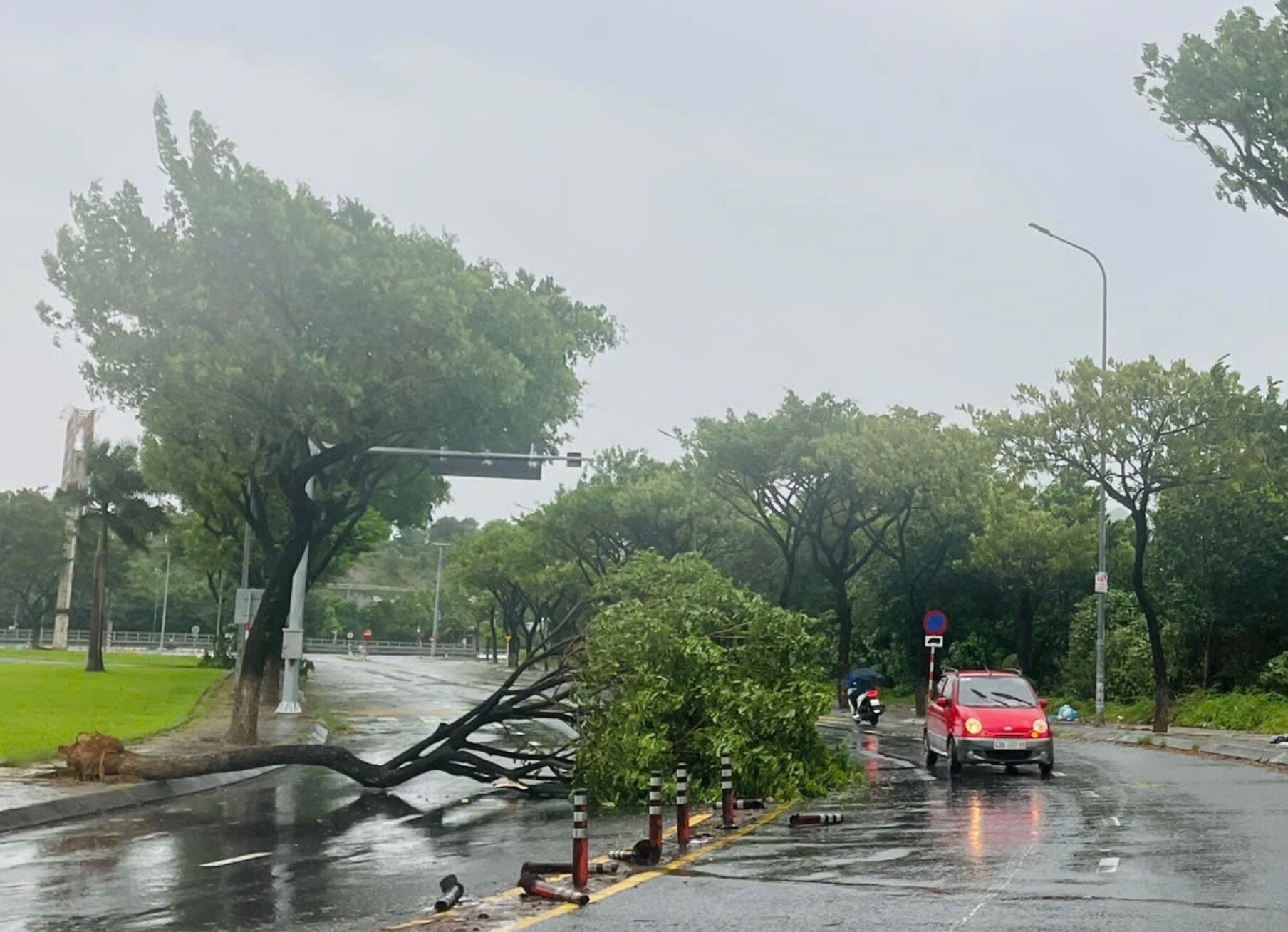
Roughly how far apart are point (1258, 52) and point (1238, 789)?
34.7 ft

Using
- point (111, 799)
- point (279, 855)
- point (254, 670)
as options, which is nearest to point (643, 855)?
point (279, 855)

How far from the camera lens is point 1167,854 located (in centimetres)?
1417

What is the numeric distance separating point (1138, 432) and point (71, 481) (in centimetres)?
5418

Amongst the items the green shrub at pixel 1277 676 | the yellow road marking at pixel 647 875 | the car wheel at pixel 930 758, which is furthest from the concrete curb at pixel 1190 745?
the yellow road marking at pixel 647 875

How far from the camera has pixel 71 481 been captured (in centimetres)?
7438

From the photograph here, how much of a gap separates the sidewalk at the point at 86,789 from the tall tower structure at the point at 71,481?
45.0 metres

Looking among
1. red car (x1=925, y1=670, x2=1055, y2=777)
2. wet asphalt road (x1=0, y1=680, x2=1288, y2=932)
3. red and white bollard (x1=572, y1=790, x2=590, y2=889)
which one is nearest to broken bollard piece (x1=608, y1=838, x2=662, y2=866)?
wet asphalt road (x1=0, y1=680, x2=1288, y2=932)

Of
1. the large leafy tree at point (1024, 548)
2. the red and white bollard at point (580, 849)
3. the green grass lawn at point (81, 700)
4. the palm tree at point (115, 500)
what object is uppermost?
the palm tree at point (115, 500)

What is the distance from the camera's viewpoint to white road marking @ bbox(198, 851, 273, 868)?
1445 centimetres

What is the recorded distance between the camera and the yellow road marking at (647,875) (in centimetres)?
1079

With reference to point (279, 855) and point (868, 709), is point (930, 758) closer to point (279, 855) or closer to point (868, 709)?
point (868, 709)

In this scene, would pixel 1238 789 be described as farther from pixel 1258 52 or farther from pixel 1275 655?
pixel 1275 655

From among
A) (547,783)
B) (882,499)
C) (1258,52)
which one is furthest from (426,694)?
(1258,52)

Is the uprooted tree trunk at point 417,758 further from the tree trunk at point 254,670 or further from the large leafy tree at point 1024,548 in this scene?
the large leafy tree at point 1024,548
